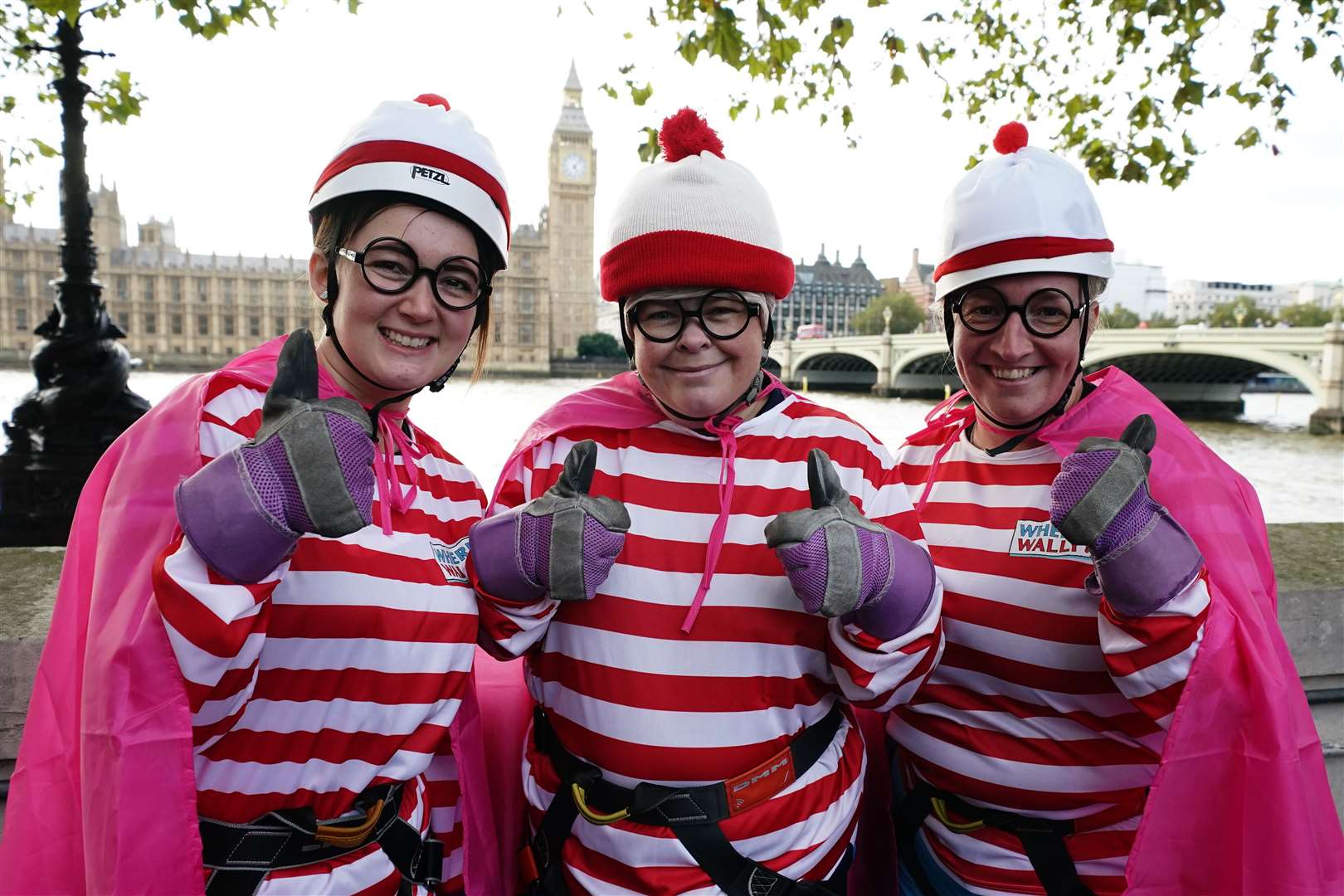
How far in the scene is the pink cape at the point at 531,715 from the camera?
1.47 metres

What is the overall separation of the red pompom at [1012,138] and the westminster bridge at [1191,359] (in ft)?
45.9

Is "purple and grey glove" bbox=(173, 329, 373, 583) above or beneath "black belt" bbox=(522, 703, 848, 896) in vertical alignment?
above

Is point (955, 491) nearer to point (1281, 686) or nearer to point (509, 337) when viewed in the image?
point (1281, 686)

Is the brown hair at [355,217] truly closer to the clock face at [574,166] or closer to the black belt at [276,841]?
the black belt at [276,841]

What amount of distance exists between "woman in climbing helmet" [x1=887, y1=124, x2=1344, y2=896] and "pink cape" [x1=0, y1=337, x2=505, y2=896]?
120cm

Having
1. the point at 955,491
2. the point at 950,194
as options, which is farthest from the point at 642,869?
the point at 950,194

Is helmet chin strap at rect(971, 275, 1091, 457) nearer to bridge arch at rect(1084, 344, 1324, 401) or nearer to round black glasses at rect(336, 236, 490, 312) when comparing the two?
round black glasses at rect(336, 236, 490, 312)

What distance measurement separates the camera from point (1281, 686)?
1253mm

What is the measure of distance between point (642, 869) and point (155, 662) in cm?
76

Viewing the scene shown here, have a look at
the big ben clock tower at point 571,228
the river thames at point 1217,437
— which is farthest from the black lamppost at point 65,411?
the big ben clock tower at point 571,228

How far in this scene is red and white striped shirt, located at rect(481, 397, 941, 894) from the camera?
1289 millimetres

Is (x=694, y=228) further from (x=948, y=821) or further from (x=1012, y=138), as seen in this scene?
(x=948, y=821)

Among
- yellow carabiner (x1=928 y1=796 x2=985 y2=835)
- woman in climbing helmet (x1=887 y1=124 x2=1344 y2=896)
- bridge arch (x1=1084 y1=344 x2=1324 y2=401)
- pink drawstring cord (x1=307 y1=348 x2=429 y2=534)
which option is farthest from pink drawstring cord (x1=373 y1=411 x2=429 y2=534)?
bridge arch (x1=1084 y1=344 x2=1324 y2=401)

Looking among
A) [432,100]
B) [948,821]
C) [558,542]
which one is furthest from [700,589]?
[432,100]
